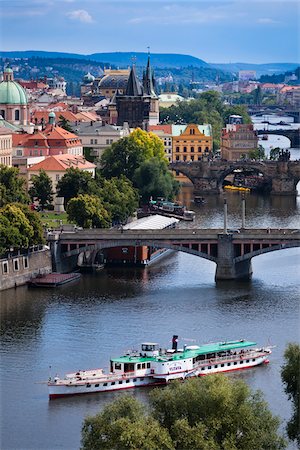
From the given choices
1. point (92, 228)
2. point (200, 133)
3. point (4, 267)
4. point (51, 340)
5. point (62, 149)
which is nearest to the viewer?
point (51, 340)

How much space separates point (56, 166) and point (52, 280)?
A: 1708 cm

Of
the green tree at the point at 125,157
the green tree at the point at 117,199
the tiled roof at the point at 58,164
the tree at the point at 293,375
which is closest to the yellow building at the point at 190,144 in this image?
the green tree at the point at 125,157

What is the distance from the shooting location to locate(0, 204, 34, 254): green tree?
159 ft

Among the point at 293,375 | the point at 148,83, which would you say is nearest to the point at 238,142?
the point at 148,83

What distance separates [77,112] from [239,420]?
229 feet

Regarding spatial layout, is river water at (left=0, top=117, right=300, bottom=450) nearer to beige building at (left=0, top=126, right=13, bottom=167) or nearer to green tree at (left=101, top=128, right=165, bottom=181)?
beige building at (left=0, top=126, right=13, bottom=167)

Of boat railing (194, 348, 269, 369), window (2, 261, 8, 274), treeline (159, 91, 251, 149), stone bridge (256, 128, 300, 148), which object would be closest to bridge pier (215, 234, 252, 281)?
window (2, 261, 8, 274)

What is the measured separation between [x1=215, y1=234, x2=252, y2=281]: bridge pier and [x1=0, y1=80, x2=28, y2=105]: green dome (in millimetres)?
31401

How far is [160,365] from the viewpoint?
120 feet

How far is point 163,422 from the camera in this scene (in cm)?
2827

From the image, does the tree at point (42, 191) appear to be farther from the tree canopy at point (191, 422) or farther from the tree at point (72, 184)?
the tree canopy at point (191, 422)

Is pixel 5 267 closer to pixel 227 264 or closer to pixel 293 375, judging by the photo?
pixel 227 264

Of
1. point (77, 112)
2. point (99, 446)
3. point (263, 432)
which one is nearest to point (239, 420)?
point (263, 432)

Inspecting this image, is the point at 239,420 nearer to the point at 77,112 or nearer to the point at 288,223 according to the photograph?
the point at 288,223
